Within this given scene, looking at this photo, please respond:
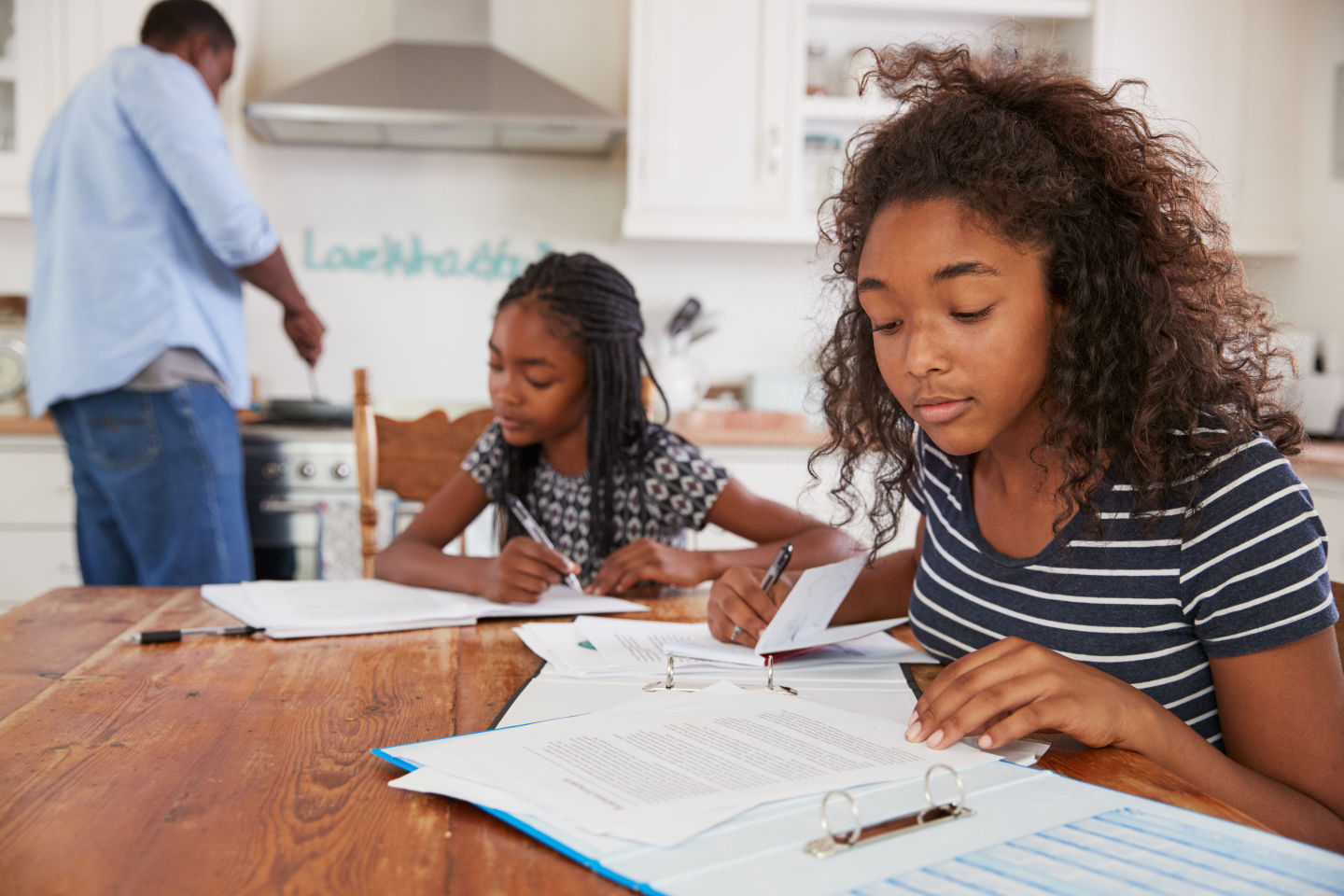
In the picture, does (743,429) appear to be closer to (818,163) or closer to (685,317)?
(685,317)

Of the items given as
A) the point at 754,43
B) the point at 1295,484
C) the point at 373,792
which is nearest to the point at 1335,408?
the point at 754,43

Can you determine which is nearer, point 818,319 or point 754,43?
point 818,319

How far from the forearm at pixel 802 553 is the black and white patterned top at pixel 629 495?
6.2 inches

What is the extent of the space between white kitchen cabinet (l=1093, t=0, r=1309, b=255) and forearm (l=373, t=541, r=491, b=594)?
7.97 ft

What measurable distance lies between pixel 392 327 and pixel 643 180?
84 centimetres

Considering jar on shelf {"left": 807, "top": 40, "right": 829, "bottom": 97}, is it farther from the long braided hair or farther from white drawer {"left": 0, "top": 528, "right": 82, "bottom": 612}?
white drawer {"left": 0, "top": 528, "right": 82, "bottom": 612}

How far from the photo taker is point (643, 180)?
9.56ft

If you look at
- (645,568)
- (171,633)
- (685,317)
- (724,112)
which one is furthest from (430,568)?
(724,112)

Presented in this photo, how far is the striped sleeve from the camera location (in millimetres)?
739

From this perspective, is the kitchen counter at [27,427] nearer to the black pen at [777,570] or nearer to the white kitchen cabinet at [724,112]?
the white kitchen cabinet at [724,112]

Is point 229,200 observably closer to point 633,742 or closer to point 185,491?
point 185,491

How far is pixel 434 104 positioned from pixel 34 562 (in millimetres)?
1458

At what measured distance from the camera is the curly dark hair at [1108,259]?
2.71 ft

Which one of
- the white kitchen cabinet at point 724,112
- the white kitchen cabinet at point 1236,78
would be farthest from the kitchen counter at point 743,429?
the white kitchen cabinet at point 1236,78
